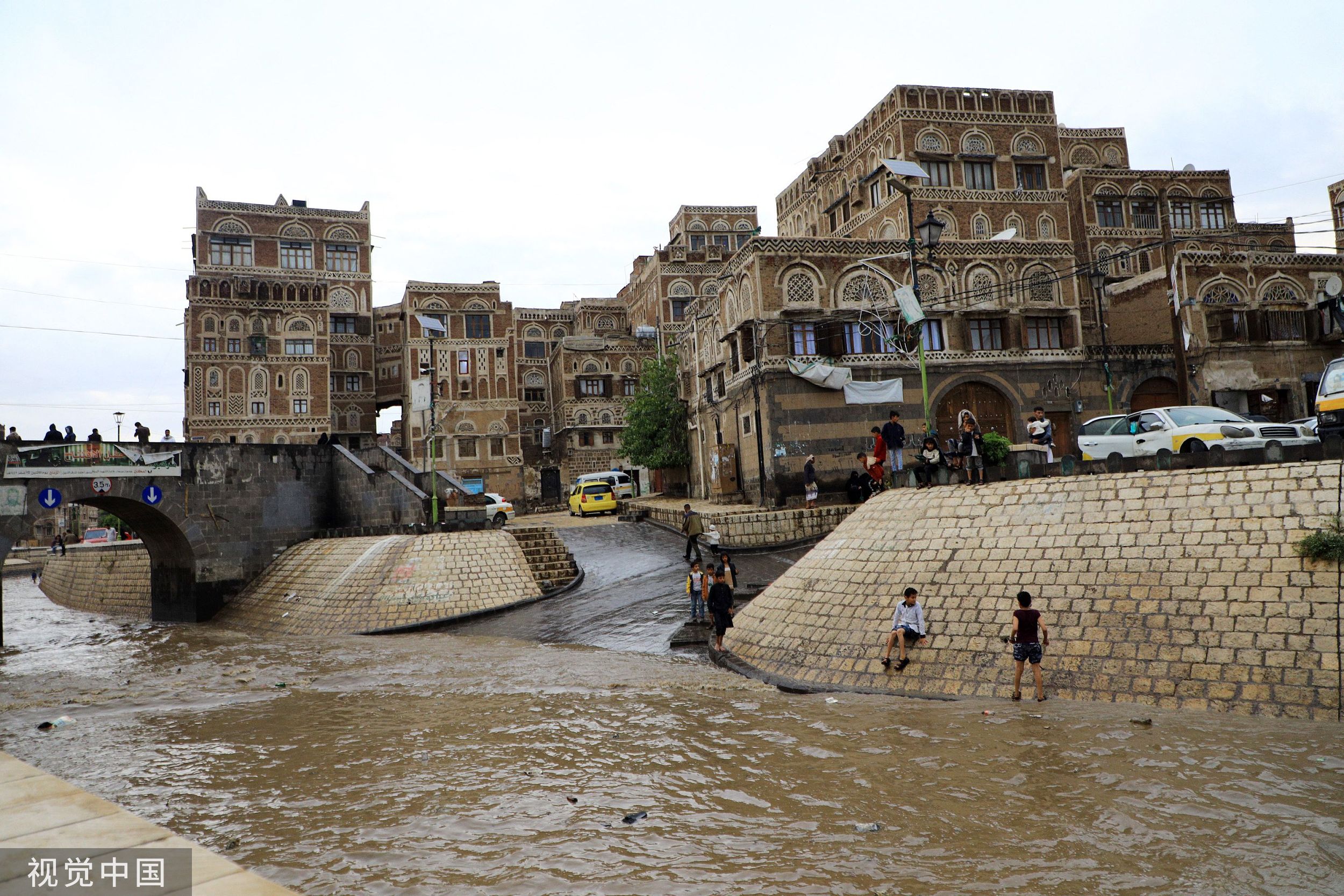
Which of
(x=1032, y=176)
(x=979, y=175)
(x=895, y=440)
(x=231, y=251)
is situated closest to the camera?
(x=895, y=440)

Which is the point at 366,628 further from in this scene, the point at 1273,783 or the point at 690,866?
the point at 1273,783

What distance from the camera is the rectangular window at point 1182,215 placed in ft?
139

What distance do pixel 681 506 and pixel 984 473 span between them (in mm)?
17349

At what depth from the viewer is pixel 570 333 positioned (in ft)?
205

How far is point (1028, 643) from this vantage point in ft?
34.3

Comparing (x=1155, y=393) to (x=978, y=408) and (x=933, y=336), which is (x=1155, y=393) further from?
(x=933, y=336)

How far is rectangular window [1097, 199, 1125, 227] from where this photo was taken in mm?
41781

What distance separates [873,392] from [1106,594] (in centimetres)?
1713

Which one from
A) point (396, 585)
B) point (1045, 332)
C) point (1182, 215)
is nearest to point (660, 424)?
point (1045, 332)

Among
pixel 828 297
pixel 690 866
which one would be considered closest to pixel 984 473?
pixel 690 866

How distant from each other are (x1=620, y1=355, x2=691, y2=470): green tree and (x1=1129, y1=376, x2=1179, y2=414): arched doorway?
18679 millimetres

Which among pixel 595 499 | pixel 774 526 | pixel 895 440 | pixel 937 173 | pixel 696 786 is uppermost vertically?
pixel 937 173

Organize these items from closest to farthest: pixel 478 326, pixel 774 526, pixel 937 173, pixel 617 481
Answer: pixel 774 526 < pixel 937 173 < pixel 617 481 < pixel 478 326

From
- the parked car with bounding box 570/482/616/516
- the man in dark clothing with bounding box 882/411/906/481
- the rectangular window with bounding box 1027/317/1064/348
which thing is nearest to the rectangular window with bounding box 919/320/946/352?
the rectangular window with bounding box 1027/317/1064/348
